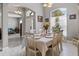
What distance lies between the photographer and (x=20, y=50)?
105 inches

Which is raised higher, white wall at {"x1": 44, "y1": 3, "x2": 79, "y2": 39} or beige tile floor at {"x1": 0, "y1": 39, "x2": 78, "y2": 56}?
white wall at {"x1": 44, "y1": 3, "x2": 79, "y2": 39}

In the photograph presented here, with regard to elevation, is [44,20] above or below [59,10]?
below

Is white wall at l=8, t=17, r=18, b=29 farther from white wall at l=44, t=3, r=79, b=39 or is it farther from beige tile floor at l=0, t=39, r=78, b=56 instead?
white wall at l=44, t=3, r=79, b=39

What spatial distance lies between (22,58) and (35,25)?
27.1 inches

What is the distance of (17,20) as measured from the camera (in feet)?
8.80

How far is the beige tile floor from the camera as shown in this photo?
254 centimetres

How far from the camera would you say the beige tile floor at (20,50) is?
8.34 ft

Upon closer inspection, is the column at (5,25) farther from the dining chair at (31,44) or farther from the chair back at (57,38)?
the chair back at (57,38)

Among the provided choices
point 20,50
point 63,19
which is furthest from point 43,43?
point 63,19

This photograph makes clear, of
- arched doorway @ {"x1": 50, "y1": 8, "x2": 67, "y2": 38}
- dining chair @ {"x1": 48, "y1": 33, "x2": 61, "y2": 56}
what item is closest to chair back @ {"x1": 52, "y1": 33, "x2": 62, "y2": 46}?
dining chair @ {"x1": 48, "y1": 33, "x2": 61, "y2": 56}

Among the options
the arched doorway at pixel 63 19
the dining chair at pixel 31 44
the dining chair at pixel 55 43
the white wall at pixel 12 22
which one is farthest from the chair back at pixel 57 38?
the white wall at pixel 12 22

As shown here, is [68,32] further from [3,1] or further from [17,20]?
[3,1]

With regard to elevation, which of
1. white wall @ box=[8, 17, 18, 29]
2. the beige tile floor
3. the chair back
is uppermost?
white wall @ box=[8, 17, 18, 29]

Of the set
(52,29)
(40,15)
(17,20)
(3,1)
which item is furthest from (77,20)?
(3,1)
